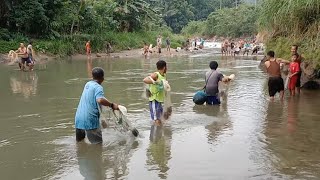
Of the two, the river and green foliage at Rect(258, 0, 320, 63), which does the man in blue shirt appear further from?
green foliage at Rect(258, 0, 320, 63)

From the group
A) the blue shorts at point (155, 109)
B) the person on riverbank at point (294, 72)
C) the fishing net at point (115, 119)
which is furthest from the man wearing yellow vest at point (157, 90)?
the person on riverbank at point (294, 72)

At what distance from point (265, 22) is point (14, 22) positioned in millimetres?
21217

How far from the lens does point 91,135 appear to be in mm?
7461

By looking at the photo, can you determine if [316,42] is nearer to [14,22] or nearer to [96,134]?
[96,134]

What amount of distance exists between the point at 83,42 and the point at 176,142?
28.1 metres

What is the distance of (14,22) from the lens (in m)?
31.2

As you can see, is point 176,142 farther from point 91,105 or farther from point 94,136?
point 91,105

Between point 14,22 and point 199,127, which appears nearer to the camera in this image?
point 199,127

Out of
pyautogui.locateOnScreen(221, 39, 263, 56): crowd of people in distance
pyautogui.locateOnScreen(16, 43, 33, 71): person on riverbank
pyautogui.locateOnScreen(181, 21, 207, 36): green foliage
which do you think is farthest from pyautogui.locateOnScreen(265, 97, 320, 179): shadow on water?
pyautogui.locateOnScreen(181, 21, 207, 36): green foliage

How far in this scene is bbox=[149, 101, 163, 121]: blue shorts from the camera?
352 inches

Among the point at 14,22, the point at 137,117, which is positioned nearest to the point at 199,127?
the point at 137,117

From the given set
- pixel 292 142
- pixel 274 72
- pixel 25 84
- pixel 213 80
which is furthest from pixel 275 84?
pixel 25 84

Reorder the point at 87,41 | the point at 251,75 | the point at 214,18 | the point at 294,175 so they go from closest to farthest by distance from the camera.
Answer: the point at 294,175, the point at 251,75, the point at 87,41, the point at 214,18

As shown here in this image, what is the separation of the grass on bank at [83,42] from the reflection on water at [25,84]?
32.8 feet
